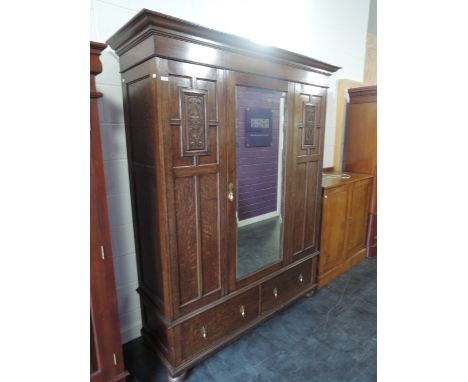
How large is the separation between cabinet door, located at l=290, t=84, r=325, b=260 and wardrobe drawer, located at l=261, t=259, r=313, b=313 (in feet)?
0.44

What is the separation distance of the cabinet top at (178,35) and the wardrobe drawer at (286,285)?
1.54 metres

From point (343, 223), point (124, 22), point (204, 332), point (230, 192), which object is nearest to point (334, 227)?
point (343, 223)

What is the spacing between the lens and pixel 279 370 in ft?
5.61

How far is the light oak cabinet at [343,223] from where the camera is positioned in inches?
99.4

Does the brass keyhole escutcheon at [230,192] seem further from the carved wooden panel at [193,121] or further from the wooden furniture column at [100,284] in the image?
the wooden furniture column at [100,284]

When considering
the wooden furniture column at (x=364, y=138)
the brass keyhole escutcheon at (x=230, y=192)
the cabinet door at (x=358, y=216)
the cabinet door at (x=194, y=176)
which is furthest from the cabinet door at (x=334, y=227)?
the cabinet door at (x=194, y=176)

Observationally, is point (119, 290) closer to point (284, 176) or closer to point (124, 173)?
point (124, 173)

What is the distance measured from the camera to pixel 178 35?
1266mm

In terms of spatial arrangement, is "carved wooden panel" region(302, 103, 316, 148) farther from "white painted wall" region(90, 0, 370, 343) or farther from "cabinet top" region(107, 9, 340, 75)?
"white painted wall" region(90, 0, 370, 343)

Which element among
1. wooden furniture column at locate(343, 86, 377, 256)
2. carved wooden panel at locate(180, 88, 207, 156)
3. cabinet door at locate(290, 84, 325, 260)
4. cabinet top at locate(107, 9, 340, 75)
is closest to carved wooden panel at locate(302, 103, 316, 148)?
cabinet door at locate(290, 84, 325, 260)
